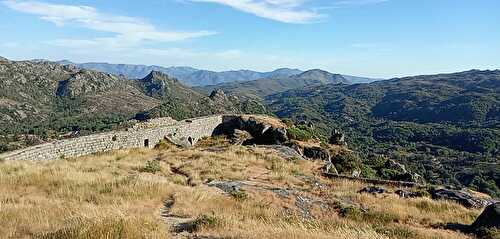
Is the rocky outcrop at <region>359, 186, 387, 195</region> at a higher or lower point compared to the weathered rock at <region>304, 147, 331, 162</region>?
higher

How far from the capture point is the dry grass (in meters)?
9.23

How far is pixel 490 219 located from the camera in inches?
493

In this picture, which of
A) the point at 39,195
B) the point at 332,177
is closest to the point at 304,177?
the point at 332,177

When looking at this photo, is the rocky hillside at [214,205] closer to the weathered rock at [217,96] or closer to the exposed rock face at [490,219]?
the exposed rock face at [490,219]

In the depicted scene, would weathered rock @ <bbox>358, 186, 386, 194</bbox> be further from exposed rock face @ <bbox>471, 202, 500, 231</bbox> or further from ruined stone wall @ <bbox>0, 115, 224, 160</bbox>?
ruined stone wall @ <bbox>0, 115, 224, 160</bbox>

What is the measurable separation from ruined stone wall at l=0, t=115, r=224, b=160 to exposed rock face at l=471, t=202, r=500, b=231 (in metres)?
17.6

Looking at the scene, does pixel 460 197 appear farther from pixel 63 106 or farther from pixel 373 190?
pixel 63 106

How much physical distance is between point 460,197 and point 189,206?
36.4 feet

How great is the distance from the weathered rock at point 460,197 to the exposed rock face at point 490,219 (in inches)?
208

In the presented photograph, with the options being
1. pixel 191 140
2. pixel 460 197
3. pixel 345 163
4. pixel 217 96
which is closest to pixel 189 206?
pixel 460 197

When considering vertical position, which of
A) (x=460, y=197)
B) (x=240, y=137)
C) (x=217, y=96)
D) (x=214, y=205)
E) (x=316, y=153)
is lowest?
(x=217, y=96)

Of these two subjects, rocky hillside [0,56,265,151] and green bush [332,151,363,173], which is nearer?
green bush [332,151,363,173]

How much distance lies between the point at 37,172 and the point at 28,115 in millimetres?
153917

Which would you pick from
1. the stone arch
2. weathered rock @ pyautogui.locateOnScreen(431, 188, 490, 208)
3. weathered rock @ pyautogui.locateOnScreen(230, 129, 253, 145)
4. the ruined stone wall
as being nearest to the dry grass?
weathered rock @ pyautogui.locateOnScreen(431, 188, 490, 208)
